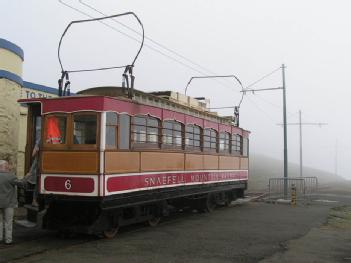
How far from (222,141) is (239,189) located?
3.42 metres

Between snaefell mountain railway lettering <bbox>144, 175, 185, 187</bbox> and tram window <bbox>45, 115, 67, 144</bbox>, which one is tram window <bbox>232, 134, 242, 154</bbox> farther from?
tram window <bbox>45, 115, 67, 144</bbox>

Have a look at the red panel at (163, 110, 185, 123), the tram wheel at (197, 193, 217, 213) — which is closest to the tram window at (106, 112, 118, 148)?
the red panel at (163, 110, 185, 123)

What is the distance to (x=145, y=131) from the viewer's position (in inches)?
499

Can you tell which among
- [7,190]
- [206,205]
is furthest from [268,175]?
[7,190]

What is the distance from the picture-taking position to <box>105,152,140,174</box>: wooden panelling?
36.1 ft

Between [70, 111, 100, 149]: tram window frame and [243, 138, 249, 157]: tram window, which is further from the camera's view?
[243, 138, 249, 157]: tram window

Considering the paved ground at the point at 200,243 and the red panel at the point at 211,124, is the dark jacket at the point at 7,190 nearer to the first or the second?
the paved ground at the point at 200,243

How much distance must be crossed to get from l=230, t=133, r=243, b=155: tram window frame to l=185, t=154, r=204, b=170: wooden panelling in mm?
3511

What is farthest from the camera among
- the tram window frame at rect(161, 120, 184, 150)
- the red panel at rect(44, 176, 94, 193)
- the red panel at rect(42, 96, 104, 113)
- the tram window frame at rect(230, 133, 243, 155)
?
the tram window frame at rect(230, 133, 243, 155)

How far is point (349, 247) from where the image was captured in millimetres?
10945

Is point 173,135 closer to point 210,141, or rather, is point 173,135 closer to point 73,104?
point 210,141

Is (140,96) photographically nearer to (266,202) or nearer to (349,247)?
(349,247)

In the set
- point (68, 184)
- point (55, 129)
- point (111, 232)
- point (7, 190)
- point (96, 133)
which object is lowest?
point (111, 232)

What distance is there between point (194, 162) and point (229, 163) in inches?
155
